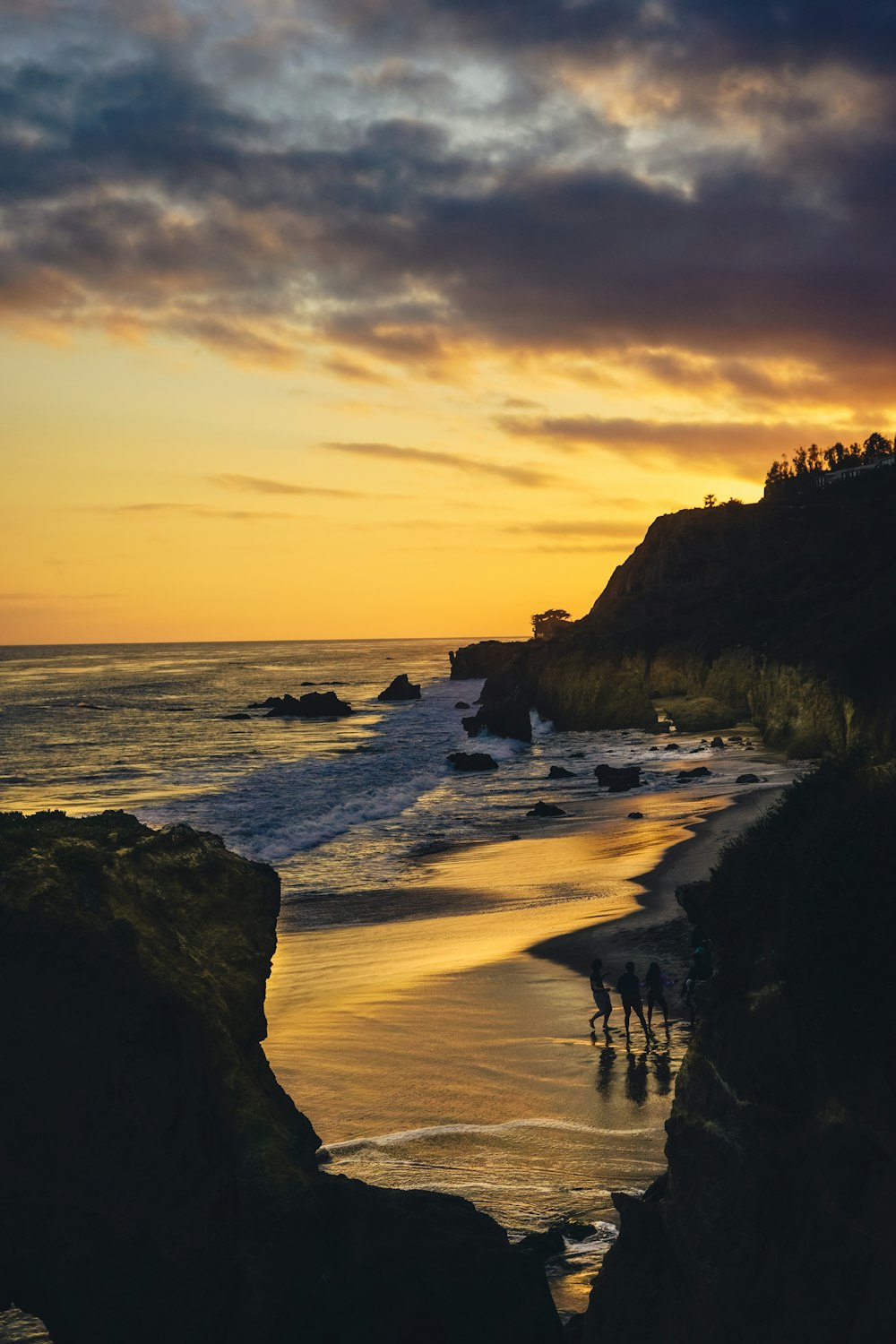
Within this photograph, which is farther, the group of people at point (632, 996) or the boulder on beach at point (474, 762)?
the boulder on beach at point (474, 762)

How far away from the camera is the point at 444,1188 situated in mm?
12586

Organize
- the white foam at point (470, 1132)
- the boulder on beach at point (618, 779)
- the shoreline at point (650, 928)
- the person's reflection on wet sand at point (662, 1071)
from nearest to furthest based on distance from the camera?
the white foam at point (470, 1132) < the person's reflection on wet sand at point (662, 1071) < the shoreline at point (650, 928) < the boulder on beach at point (618, 779)

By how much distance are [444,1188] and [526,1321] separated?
2853mm

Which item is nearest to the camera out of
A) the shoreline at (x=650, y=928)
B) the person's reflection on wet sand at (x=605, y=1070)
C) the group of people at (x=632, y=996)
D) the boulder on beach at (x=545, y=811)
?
the person's reflection on wet sand at (x=605, y=1070)

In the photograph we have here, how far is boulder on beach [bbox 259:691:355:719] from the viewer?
12056 cm

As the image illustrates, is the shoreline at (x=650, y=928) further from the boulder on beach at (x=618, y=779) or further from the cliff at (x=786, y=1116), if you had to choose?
Result: the boulder on beach at (x=618, y=779)

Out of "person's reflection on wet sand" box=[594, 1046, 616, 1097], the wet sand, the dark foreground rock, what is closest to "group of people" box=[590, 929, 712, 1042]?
the wet sand

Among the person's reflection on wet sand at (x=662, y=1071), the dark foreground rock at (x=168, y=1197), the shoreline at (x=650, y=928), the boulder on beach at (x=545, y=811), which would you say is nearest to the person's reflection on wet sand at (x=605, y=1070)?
the person's reflection on wet sand at (x=662, y=1071)

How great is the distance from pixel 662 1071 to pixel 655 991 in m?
2.25

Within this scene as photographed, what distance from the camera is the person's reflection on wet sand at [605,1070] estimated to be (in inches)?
613

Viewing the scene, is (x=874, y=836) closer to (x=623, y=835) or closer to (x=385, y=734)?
(x=623, y=835)

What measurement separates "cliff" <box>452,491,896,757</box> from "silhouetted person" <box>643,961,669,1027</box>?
93.7 feet

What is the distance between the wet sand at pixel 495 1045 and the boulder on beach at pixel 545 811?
11.5 meters

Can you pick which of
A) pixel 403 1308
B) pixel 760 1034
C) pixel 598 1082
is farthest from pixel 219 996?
pixel 598 1082
